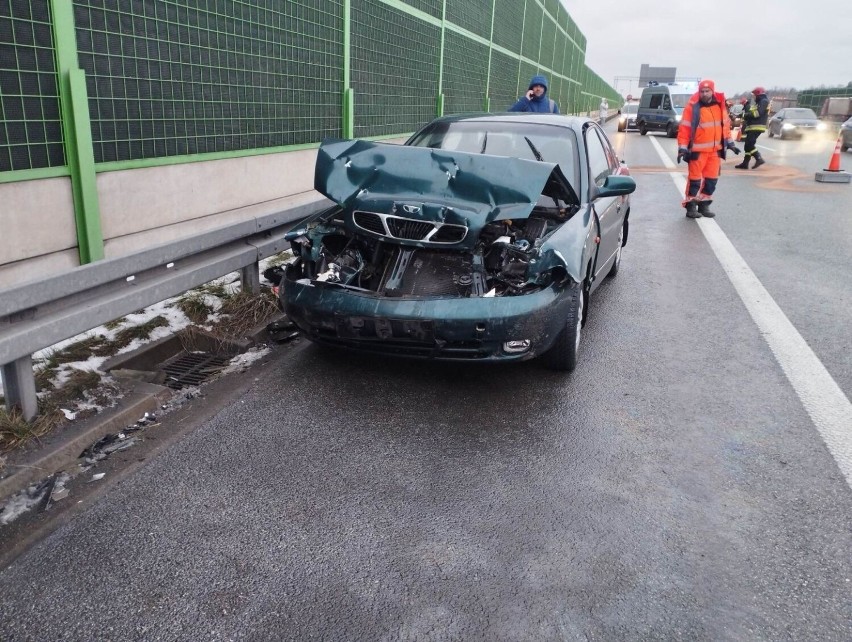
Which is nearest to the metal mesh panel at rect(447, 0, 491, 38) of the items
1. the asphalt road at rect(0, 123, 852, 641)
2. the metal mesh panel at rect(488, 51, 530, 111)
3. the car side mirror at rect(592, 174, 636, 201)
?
the metal mesh panel at rect(488, 51, 530, 111)

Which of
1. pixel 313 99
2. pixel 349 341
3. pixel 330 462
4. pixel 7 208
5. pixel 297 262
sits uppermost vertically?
pixel 313 99

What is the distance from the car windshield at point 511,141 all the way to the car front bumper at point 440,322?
5.05ft

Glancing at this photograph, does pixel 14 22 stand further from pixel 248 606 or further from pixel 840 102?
pixel 840 102

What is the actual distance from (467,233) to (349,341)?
940mm

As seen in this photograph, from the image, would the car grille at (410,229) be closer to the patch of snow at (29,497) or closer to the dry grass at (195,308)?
the dry grass at (195,308)

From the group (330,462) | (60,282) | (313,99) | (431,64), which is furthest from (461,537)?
(431,64)

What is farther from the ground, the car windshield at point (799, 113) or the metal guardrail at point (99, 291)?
the car windshield at point (799, 113)

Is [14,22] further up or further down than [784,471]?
further up

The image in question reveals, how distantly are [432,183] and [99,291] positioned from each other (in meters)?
2.02

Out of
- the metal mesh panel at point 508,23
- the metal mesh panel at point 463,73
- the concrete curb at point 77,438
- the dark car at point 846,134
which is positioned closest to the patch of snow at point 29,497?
the concrete curb at point 77,438

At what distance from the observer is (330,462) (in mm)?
3529

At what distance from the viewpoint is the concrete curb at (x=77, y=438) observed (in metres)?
3.22

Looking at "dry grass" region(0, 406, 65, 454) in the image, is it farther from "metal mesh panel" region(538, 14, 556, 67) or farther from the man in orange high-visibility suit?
"metal mesh panel" region(538, 14, 556, 67)

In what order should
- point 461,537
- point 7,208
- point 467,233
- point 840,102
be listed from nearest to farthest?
1. point 461,537
2. point 467,233
3. point 7,208
4. point 840,102
